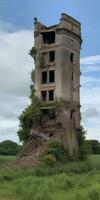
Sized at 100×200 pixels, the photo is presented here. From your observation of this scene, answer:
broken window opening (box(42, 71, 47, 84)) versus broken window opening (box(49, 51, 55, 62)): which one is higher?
broken window opening (box(49, 51, 55, 62))

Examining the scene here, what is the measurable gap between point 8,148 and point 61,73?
109 feet

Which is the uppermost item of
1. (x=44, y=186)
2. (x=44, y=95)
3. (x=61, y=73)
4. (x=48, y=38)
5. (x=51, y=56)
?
(x=48, y=38)

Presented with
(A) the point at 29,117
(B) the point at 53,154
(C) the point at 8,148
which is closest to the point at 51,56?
(A) the point at 29,117

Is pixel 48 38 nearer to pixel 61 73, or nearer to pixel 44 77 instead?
pixel 44 77

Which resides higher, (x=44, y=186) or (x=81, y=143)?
(x=81, y=143)

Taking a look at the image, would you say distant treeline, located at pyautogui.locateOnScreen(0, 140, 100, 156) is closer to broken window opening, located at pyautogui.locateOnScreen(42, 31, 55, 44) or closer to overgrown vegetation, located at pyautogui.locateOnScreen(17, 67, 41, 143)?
overgrown vegetation, located at pyautogui.locateOnScreen(17, 67, 41, 143)

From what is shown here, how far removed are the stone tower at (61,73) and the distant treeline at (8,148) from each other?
2826cm

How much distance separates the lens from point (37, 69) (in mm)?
40406

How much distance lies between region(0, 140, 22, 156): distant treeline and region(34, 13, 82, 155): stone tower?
28260 millimetres

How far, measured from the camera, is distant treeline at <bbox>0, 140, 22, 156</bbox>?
6659cm

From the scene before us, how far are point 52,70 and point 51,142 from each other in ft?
22.0

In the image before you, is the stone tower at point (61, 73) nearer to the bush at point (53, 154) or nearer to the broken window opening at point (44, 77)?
the broken window opening at point (44, 77)

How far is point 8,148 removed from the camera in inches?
2739

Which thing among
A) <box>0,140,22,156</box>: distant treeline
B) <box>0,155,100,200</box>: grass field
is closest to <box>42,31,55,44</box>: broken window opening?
<box>0,155,100,200</box>: grass field
